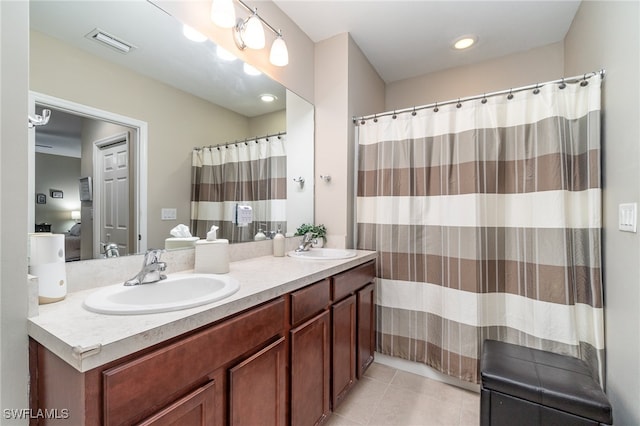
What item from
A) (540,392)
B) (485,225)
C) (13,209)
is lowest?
(540,392)

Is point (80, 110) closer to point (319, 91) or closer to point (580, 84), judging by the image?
point (319, 91)

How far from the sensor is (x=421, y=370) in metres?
2.01


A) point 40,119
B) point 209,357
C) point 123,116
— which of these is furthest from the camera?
point 123,116

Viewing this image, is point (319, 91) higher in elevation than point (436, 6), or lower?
lower

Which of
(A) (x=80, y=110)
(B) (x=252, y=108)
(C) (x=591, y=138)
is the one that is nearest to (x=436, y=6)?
(C) (x=591, y=138)

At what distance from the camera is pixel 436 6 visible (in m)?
1.84

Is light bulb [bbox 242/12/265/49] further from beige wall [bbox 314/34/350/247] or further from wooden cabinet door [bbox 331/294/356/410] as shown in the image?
wooden cabinet door [bbox 331/294/356/410]

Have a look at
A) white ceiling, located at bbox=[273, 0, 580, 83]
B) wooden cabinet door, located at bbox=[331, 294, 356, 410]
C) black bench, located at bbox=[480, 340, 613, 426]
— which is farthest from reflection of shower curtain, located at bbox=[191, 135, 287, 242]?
black bench, located at bbox=[480, 340, 613, 426]

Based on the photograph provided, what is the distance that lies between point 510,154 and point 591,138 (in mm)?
364

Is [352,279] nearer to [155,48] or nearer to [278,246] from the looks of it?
[278,246]

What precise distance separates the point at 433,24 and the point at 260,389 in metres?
2.53

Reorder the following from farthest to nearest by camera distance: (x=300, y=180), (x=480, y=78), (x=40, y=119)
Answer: (x=480, y=78) < (x=300, y=180) < (x=40, y=119)

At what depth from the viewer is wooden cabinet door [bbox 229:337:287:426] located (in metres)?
0.90

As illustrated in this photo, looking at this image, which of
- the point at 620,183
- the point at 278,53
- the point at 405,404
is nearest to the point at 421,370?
the point at 405,404
